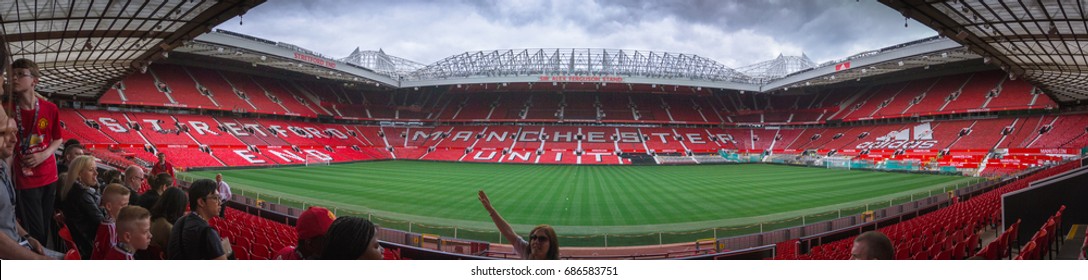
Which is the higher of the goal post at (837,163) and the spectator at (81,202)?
the spectator at (81,202)

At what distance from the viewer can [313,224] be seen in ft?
5.81

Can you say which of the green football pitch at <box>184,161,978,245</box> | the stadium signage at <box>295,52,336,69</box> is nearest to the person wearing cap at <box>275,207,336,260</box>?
the green football pitch at <box>184,161,978,245</box>

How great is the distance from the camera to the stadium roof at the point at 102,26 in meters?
6.73

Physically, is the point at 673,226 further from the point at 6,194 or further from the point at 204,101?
the point at 204,101

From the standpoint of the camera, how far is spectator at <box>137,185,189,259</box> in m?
2.13

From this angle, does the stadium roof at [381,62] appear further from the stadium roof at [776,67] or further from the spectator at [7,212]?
the spectator at [7,212]

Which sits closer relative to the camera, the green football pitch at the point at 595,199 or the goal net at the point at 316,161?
the green football pitch at the point at 595,199

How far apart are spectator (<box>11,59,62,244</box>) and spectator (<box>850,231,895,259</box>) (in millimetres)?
4024

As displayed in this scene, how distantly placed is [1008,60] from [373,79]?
106 ft

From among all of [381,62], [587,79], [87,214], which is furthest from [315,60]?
[87,214]

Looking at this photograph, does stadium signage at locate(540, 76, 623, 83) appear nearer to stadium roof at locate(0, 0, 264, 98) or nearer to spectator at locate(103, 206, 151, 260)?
stadium roof at locate(0, 0, 264, 98)

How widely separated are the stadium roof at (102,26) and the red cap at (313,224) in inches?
240

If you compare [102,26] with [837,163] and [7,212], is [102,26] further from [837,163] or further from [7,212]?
[837,163]

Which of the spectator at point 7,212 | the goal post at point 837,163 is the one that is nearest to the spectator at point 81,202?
the spectator at point 7,212
